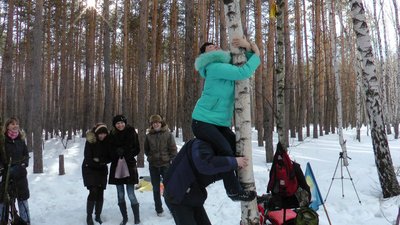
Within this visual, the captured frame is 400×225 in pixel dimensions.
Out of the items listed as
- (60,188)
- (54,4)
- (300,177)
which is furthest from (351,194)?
(54,4)

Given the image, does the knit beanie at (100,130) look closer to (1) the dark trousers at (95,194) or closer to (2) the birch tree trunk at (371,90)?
(1) the dark trousers at (95,194)

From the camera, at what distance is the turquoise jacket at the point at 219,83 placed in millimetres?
2668

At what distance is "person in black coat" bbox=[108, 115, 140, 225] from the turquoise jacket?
353 centimetres

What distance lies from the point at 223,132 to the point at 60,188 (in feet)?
23.6

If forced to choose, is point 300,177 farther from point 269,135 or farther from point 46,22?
point 46,22

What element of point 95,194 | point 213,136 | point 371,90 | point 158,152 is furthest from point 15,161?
point 371,90

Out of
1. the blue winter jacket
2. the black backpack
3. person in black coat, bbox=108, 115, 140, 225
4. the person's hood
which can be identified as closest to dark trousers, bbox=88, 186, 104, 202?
person in black coat, bbox=108, 115, 140, 225

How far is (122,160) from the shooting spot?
5941 millimetres

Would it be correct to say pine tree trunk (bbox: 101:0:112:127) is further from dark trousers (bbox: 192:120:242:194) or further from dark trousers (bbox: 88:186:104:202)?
dark trousers (bbox: 192:120:242:194)

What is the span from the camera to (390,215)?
559 cm

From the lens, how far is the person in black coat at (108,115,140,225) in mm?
5879

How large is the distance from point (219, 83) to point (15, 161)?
4.34 m

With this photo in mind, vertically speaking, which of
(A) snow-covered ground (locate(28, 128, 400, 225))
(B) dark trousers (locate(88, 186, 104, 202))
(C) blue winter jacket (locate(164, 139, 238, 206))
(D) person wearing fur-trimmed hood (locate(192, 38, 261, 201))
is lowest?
(A) snow-covered ground (locate(28, 128, 400, 225))

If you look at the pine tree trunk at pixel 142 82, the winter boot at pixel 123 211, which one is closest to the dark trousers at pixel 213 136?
the winter boot at pixel 123 211
